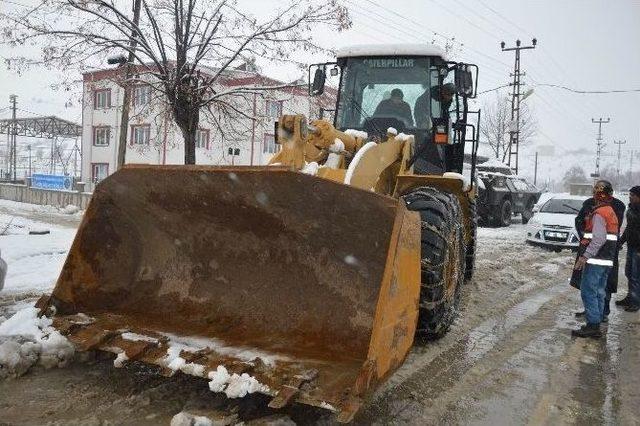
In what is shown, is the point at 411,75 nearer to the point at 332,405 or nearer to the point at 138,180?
the point at 138,180

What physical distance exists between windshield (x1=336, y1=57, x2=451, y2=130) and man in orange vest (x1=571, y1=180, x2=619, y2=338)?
6.18 ft

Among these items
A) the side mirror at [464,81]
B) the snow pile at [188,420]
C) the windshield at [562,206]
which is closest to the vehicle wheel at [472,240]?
the side mirror at [464,81]

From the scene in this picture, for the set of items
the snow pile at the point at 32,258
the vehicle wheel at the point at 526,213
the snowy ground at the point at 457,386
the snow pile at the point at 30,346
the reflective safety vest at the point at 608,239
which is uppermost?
the reflective safety vest at the point at 608,239

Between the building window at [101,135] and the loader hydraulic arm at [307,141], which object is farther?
the building window at [101,135]

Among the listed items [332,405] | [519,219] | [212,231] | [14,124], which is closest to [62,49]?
[212,231]

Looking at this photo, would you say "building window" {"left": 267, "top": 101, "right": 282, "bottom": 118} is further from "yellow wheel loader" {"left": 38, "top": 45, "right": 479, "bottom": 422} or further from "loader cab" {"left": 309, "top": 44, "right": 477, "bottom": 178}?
"yellow wheel loader" {"left": 38, "top": 45, "right": 479, "bottom": 422}

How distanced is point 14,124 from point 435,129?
43.7 metres

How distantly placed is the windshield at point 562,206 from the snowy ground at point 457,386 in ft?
24.7

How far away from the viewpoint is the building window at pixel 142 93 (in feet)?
37.3

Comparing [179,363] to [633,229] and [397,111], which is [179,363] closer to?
[397,111]

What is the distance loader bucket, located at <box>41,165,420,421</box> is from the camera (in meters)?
3.16

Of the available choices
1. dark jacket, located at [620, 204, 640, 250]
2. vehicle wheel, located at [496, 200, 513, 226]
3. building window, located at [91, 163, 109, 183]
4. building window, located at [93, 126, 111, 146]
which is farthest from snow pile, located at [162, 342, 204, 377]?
building window, located at [91, 163, 109, 183]

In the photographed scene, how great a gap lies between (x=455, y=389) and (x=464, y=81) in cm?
319

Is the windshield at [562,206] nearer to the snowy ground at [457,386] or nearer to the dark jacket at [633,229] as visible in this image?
the dark jacket at [633,229]
